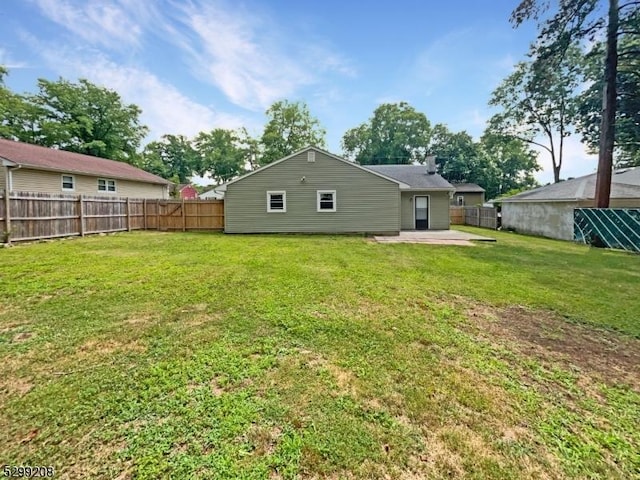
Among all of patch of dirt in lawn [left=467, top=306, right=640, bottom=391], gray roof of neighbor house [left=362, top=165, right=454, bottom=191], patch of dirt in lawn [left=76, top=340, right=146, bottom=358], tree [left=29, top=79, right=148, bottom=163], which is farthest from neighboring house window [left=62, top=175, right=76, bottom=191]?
patch of dirt in lawn [left=467, top=306, right=640, bottom=391]

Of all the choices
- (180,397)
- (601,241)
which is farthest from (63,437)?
(601,241)

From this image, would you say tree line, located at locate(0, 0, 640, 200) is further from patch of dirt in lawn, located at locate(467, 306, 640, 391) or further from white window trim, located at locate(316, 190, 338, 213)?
patch of dirt in lawn, located at locate(467, 306, 640, 391)

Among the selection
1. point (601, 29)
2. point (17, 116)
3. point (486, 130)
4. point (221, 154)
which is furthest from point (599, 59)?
point (17, 116)

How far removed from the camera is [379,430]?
207 centimetres

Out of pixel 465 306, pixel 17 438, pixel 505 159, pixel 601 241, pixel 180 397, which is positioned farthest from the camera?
pixel 505 159

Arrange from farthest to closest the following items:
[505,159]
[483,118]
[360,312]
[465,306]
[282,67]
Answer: [505,159] → [483,118] → [282,67] → [465,306] → [360,312]

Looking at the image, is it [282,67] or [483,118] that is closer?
[282,67]

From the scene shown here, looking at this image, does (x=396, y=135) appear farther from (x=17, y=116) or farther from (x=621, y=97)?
(x=17, y=116)

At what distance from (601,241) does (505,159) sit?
102 ft

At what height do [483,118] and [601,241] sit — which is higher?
[483,118]

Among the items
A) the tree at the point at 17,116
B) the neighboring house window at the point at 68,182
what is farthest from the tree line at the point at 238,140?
the neighboring house window at the point at 68,182

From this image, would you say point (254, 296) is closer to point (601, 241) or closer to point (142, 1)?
point (142, 1)

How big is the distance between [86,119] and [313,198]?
24.8m

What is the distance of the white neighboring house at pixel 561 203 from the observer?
49.5 feet
